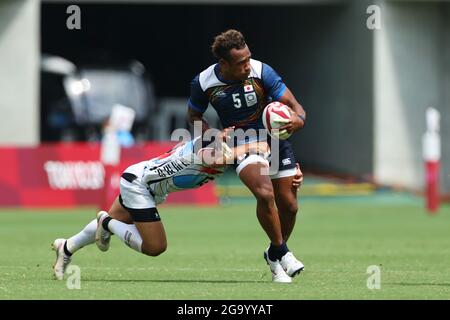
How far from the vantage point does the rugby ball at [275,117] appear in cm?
1152

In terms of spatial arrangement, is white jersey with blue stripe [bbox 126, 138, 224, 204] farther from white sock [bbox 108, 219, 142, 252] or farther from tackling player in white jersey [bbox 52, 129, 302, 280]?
white sock [bbox 108, 219, 142, 252]

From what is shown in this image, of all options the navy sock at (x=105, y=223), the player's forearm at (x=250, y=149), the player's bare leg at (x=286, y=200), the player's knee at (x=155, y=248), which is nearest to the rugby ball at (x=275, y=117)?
the player's forearm at (x=250, y=149)

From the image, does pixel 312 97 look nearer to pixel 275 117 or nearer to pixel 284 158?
pixel 284 158

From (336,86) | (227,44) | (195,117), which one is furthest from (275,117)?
(336,86)

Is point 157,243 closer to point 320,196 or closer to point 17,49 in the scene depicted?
point 320,196

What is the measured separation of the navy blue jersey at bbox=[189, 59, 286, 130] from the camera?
11.9 m

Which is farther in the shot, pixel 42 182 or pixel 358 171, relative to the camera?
pixel 358 171

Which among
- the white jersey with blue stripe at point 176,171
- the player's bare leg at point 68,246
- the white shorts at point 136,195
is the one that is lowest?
the player's bare leg at point 68,246

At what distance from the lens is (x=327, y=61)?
38219 mm

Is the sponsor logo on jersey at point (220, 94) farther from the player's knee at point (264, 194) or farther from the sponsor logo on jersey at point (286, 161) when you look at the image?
the player's knee at point (264, 194)

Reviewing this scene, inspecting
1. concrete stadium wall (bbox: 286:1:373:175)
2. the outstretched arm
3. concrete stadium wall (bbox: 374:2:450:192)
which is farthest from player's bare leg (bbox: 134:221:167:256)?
concrete stadium wall (bbox: 286:1:373:175)

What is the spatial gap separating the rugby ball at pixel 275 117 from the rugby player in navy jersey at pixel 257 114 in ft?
0.23

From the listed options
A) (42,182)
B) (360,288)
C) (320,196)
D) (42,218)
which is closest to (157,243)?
(360,288)
